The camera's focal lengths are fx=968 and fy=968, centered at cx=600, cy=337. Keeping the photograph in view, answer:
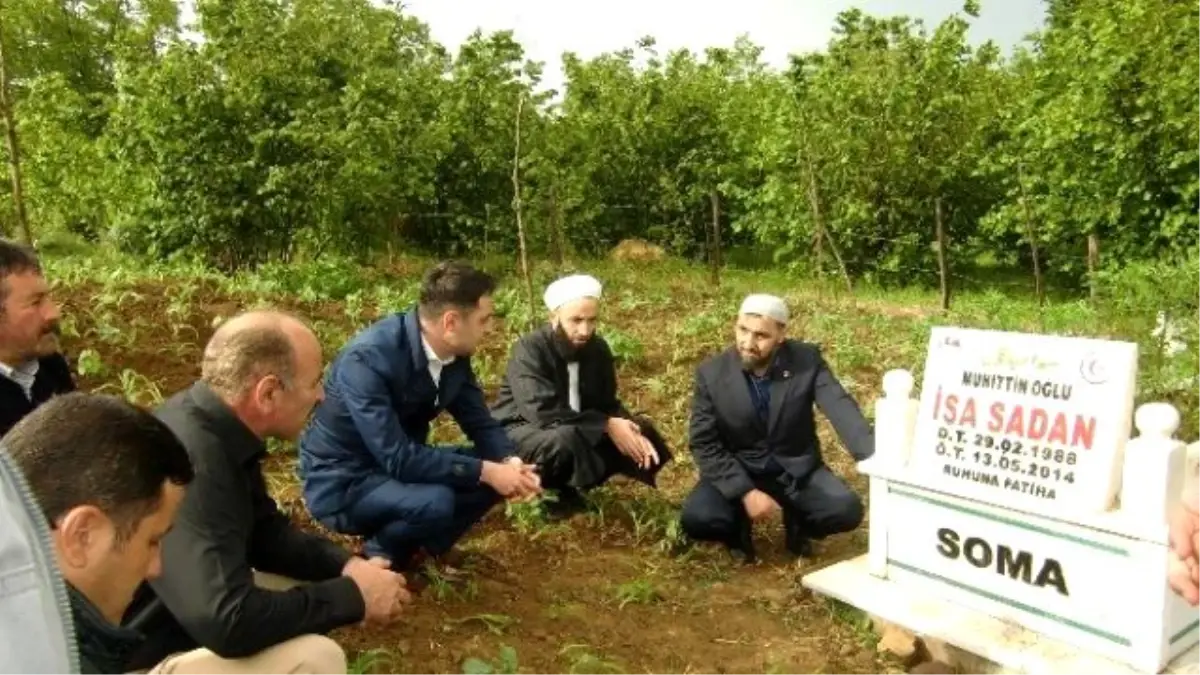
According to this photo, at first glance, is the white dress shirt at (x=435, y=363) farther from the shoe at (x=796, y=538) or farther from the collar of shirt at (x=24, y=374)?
the shoe at (x=796, y=538)

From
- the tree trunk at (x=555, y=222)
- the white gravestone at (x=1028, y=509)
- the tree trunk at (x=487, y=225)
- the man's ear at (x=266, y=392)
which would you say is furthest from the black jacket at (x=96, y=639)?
the tree trunk at (x=487, y=225)

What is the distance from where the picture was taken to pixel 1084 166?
14.0 metres

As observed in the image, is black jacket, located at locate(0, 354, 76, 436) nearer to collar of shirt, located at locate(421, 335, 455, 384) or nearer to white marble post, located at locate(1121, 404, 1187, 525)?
collar of shirt, located at locate(421, 335, 455, 384)

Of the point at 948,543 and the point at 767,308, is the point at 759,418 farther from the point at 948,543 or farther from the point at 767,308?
the point at 948,543

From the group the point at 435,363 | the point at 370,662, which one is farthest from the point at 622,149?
the point at 370,662

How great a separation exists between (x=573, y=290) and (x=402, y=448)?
1.51 metres

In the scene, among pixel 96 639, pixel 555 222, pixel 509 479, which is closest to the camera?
pixel 96 639

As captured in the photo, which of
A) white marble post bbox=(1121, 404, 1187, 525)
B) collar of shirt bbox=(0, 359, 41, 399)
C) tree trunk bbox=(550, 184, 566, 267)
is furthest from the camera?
tree trunk bbox=(550, 184, 566, 267)

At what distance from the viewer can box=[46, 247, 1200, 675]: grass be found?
3.62 meters

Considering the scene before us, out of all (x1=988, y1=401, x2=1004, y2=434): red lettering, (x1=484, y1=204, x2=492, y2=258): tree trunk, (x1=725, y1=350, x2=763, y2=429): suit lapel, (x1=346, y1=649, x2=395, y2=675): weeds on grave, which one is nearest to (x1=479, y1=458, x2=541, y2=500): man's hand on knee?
(x1=346, y1=649, x2=395, y2=675): weeds on grave


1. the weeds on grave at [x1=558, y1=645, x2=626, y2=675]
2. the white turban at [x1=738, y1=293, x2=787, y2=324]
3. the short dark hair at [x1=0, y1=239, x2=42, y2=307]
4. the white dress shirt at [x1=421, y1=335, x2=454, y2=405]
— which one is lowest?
the weeds on grave at [x1=558, y1=645, x2=626, y2=675]

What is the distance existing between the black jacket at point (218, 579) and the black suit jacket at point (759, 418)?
7.44 ft

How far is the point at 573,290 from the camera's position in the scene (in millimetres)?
4926

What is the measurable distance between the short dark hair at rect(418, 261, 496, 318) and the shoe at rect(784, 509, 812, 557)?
1863mm
